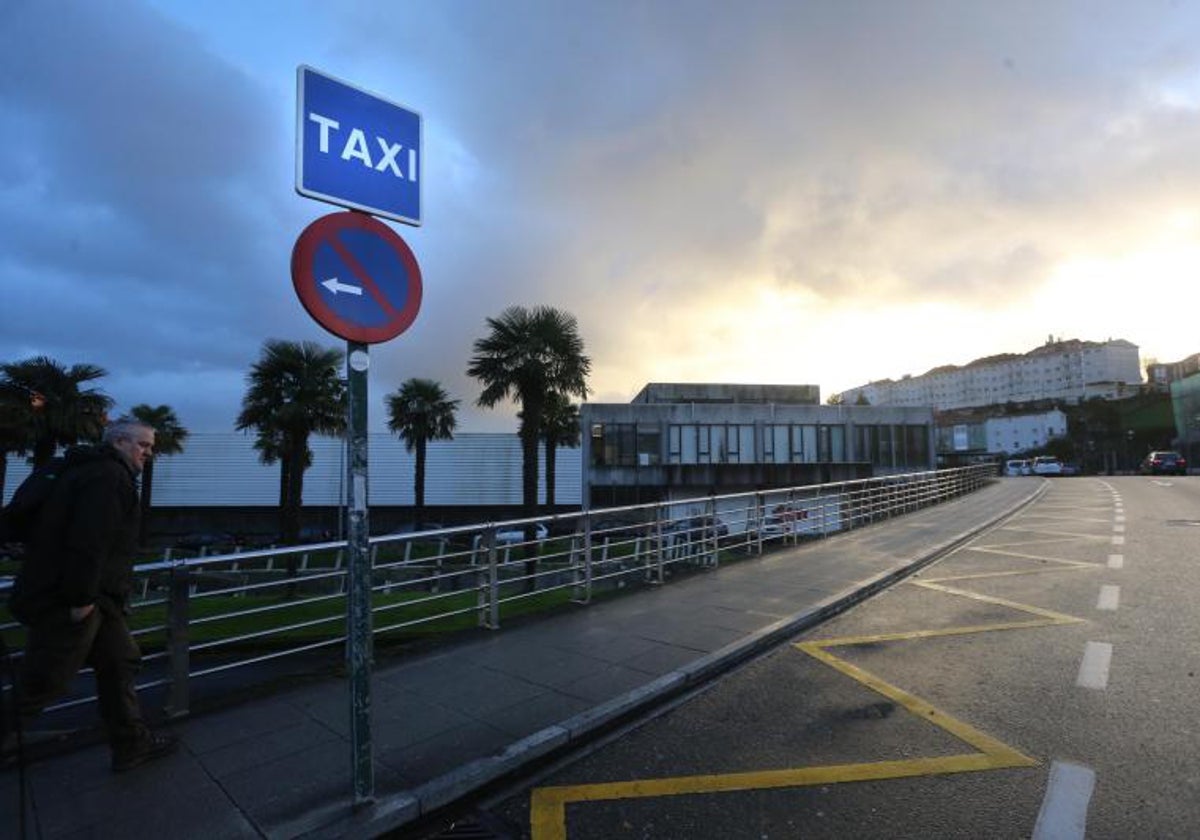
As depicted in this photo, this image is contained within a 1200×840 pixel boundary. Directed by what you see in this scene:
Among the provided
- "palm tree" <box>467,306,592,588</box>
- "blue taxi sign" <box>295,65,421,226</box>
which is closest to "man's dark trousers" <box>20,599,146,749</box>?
"blue taxi sign" <box>295,65,421,226</box>

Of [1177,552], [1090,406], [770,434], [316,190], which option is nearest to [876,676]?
[316,190]

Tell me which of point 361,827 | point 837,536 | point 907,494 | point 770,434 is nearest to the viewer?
point 361,827

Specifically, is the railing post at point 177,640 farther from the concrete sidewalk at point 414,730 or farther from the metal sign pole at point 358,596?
the metal sign pole at point 358,596

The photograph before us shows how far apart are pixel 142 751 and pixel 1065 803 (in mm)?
4841

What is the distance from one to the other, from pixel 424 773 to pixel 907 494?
1917cm

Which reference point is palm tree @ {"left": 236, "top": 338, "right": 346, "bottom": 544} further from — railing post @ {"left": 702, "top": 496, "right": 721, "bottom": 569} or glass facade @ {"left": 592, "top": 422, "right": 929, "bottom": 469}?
glass facade @ {"left": 592, "top": 422, "right": 929, "bottom": 469}

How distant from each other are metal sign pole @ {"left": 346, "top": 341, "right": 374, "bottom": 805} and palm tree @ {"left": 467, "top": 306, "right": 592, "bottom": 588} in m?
19.2

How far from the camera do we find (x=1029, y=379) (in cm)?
16150

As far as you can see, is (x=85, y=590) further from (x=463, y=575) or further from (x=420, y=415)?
(x=420, y=415)

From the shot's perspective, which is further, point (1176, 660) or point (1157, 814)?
point (1176, 660)

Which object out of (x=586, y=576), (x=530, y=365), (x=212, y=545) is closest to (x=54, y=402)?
(x=212, y=545)

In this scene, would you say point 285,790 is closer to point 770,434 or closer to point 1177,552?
point 1177,552

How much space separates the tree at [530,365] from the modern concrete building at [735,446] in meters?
22.4

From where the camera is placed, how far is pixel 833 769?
368 cm
